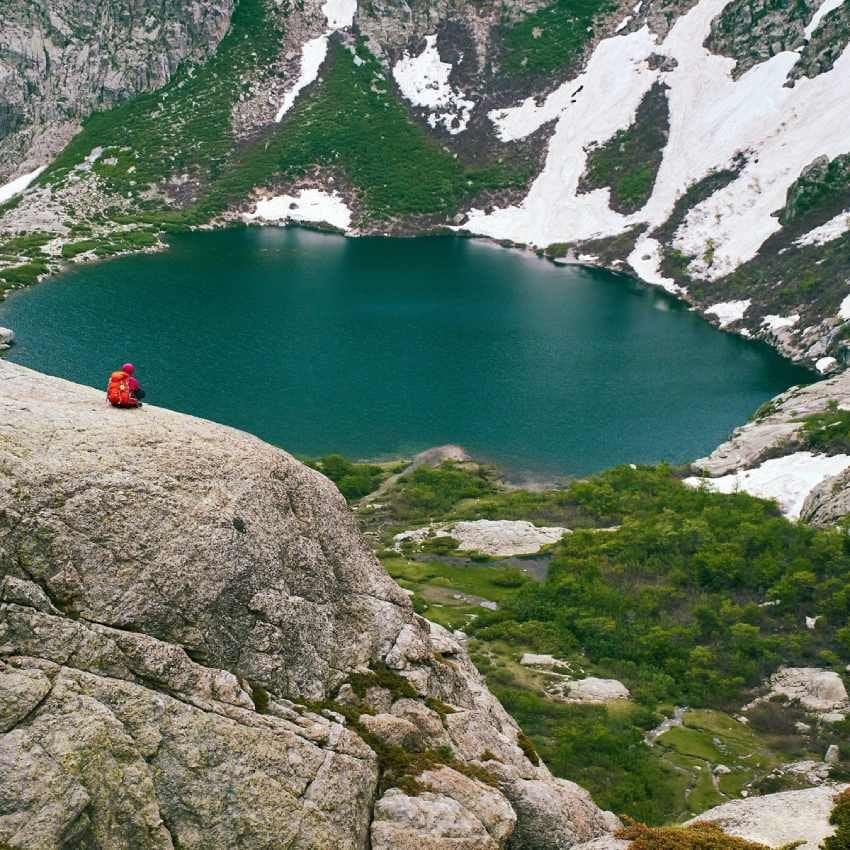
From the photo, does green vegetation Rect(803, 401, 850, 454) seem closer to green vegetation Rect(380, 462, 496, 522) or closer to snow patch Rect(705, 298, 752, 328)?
green vegetation Rect(380, 462, 496, 522)

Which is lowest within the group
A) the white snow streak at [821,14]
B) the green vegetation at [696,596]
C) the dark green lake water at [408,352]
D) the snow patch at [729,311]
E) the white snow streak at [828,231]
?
the green vegetation at [696,596]

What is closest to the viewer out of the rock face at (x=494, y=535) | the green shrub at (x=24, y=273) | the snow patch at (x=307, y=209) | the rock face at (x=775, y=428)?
the rock face at (x=494, y=535)

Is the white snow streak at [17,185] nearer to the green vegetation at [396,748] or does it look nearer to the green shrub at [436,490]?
the green shrub at [436,490]

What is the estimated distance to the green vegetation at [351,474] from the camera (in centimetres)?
7875

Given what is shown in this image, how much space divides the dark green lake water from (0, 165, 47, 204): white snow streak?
46.3 meters

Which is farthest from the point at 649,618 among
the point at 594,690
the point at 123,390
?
the point at 123,390

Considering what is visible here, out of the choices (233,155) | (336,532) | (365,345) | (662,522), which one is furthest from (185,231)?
(336,532)

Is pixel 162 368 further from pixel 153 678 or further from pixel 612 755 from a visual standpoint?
pixel 153 678

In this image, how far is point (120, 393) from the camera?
20.4 m

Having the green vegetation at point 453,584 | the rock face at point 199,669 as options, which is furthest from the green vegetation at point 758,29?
the rock face at point 199,669

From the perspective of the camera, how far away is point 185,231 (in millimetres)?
172500

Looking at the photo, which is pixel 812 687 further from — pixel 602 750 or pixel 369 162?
pixel 369 162

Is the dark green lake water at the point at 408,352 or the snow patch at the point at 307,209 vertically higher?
the snow patch at the point at 307,209

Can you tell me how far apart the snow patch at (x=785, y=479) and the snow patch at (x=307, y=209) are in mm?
115943
